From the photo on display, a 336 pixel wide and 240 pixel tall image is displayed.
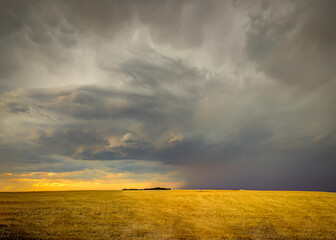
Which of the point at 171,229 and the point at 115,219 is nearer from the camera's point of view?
the point at 171,229

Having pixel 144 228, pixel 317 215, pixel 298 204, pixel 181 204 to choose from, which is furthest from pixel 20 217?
pixel 298 204

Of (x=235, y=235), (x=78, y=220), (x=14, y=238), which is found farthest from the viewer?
(x=78, y=220)

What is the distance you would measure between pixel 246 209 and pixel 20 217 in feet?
91.8

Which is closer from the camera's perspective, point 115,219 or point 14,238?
point 14,238

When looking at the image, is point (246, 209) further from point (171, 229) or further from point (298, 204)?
point (171, 229)

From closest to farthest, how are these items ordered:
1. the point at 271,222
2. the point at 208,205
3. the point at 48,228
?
the point at 48,228, the point at 271,222, the point at 208,205

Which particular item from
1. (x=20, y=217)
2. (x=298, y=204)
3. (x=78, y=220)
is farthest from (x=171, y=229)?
(x=298, y=204)

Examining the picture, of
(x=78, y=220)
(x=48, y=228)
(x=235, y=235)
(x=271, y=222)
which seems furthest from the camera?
(x=271, y=222)

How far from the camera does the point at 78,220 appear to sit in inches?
927

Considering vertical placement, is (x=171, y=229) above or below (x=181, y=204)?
below

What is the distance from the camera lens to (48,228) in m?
20.4

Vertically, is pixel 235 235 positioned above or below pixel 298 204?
below

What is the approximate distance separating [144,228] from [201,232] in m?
5.53

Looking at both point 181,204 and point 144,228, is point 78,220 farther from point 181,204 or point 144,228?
point 181,204
